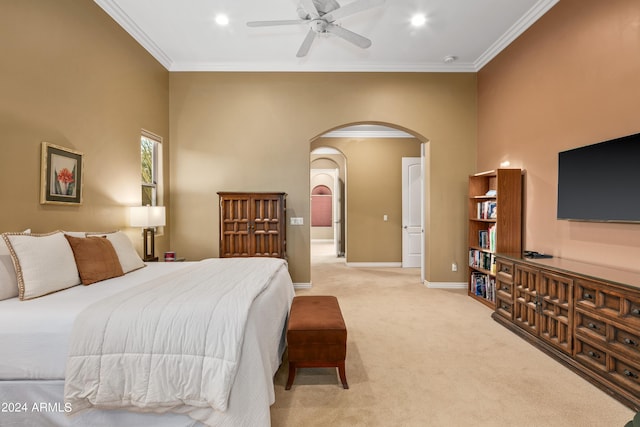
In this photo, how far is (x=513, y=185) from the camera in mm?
3848

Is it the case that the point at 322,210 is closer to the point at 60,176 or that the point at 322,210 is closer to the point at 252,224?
the point at 252,224

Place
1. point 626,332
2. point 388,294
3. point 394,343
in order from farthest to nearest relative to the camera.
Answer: point 388,294, point 394,343, point 626,332

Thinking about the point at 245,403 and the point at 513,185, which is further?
the point at 513,185

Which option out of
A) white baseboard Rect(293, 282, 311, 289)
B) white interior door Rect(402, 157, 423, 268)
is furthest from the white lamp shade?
Result: white interior door Rect(402, 157, 423, 268)

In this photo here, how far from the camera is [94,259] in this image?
2.49 metres

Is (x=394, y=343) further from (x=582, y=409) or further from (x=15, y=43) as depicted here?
(x=15, y=43)

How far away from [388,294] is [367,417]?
2.93 metres

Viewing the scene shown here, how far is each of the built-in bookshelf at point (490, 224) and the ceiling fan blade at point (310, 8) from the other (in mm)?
2784

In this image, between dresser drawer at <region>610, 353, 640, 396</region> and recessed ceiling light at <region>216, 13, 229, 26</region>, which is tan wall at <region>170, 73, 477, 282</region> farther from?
dresser drawer at <region>610, 353, 640, 396</region>

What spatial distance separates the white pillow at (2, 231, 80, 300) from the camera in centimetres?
199

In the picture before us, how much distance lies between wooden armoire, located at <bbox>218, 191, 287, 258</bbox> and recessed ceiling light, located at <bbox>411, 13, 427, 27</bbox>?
278cm

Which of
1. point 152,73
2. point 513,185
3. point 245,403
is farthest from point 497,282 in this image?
point 152,73

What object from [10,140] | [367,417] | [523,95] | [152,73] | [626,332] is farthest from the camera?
[152,73]

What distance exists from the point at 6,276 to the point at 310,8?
10.9ft
